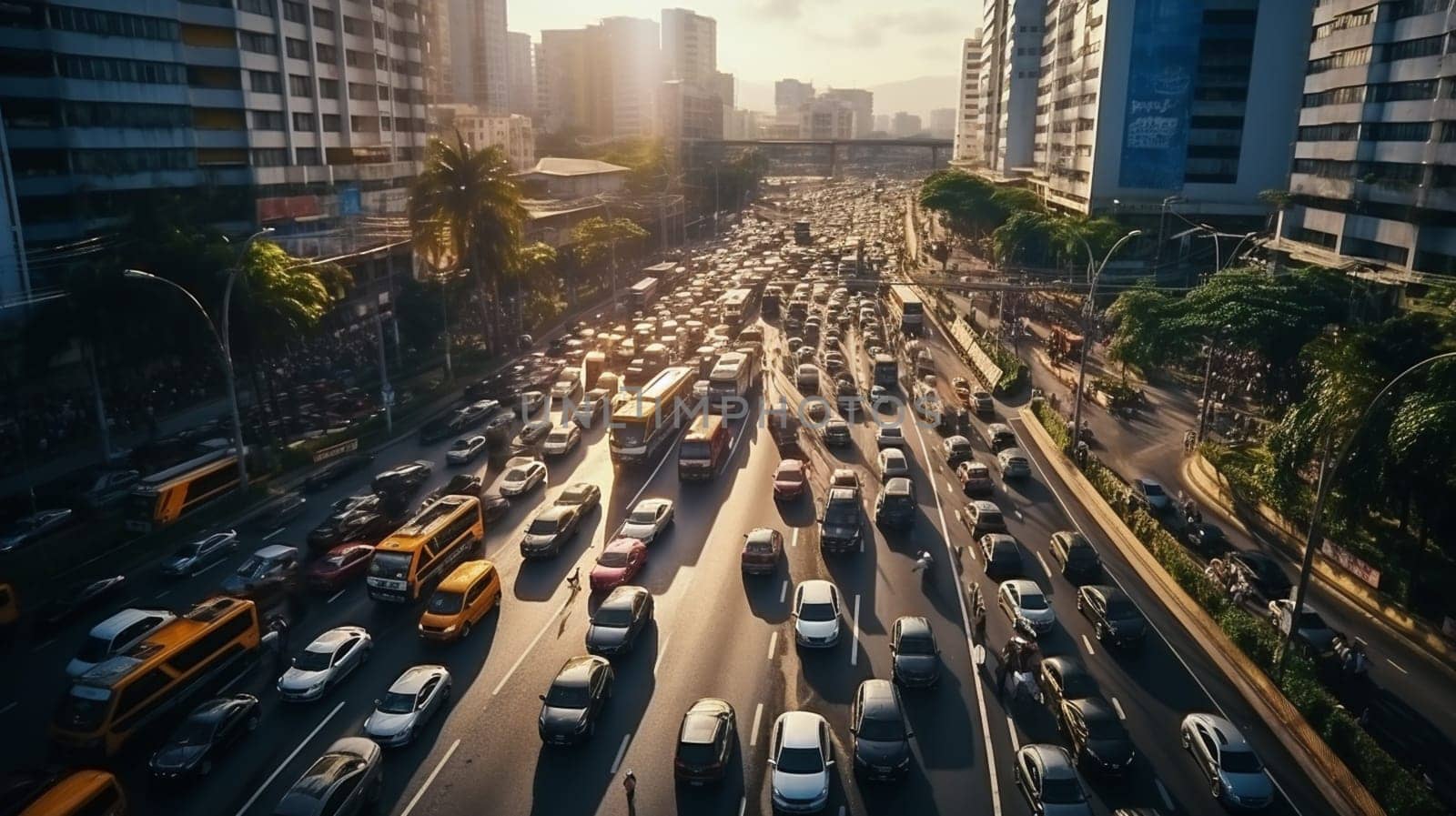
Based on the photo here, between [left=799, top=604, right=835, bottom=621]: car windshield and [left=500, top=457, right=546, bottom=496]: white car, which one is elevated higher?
[left=799, top=604, right=835, bottom=621]: car windshield

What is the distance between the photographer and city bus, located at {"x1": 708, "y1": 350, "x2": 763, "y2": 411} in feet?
178

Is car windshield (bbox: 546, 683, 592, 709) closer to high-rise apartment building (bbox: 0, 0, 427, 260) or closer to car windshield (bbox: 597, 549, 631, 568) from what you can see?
car windshield (bbox: 597, 549, 631, 568)

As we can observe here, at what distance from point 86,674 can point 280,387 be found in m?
40.7

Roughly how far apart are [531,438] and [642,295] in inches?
1645

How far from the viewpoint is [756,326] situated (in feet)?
252

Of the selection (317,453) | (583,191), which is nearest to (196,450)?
(317,453)

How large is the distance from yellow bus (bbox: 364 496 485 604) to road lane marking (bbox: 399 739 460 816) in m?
8.48

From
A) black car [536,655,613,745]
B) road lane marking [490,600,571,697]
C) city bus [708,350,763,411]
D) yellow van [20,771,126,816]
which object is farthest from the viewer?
city bus [708,350,763,411]

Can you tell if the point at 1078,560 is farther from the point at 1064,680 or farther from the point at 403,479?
the point at 403,479

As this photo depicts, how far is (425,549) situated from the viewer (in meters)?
32.0

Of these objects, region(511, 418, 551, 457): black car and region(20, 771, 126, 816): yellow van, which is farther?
region(511, 418, 551, 457): black car

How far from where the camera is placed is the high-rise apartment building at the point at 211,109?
189 feet

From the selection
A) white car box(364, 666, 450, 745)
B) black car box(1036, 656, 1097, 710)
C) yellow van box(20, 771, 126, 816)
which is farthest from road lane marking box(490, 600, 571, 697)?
black car box(1036, 656, 1097, 710)

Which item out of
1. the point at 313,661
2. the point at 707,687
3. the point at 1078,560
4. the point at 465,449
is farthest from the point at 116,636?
the point at 1078,560
